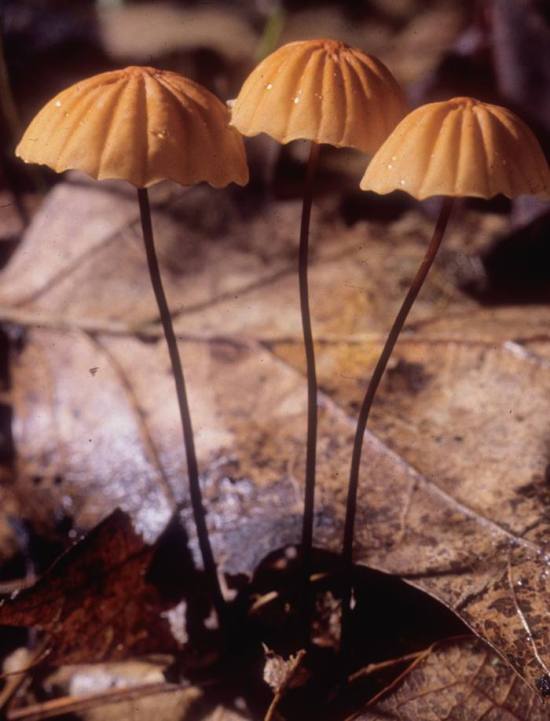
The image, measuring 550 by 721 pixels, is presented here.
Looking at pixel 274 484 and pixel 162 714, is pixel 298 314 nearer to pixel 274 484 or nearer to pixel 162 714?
pixel 274 484

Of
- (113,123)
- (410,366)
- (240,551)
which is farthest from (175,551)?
(113,123)

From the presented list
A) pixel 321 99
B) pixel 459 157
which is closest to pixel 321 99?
pixel 321 99

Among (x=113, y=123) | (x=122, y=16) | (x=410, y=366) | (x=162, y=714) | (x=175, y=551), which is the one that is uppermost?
(x=113, y=123)

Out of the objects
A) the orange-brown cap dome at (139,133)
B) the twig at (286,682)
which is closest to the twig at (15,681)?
the twig at (286,682)

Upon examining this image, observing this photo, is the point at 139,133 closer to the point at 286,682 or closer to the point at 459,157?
the point at 459,157

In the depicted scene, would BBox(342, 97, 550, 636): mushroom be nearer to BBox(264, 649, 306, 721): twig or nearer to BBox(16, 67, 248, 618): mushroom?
BBox(16, 67, 248, 618): mushroom

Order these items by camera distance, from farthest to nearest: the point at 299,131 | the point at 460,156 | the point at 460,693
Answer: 1. the point at 460,693
2. the point at 299,131
3. the point at 460,156
